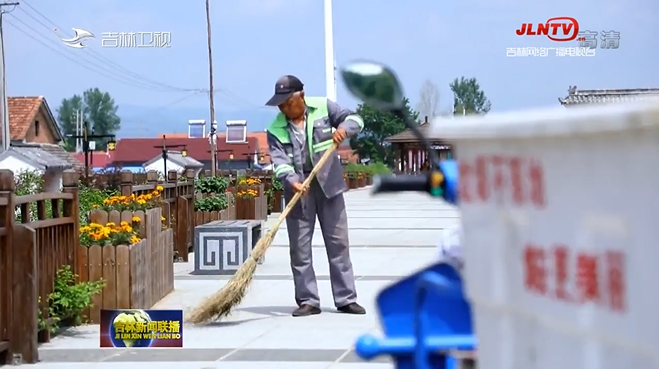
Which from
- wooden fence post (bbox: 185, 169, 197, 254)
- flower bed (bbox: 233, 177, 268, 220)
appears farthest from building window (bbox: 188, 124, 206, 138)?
wooden fence post (bbox: 185, 169, 197, 254)

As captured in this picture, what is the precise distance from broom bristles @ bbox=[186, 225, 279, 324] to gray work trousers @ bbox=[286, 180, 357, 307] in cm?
31

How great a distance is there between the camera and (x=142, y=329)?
25.6 ft

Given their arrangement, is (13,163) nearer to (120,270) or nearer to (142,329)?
(120,270)

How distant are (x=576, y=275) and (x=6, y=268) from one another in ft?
19.2

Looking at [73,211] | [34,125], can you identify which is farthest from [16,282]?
[34,125]

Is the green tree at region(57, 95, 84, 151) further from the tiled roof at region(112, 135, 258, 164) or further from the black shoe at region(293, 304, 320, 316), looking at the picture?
the black shoe at region(293, 304, 320, 316)

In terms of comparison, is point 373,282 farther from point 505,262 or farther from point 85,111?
point 85,111

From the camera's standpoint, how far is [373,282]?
11.7m

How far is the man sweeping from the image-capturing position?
8844 mm

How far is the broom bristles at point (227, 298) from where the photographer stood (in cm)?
880

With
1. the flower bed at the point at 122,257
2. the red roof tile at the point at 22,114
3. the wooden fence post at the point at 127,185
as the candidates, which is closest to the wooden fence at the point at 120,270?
the flower bed at the point at 122,257

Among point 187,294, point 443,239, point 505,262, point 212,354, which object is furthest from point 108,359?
A: point 505,262

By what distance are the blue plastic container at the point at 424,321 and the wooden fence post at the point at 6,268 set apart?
4142 mm

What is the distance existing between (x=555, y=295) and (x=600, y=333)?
168 mm
